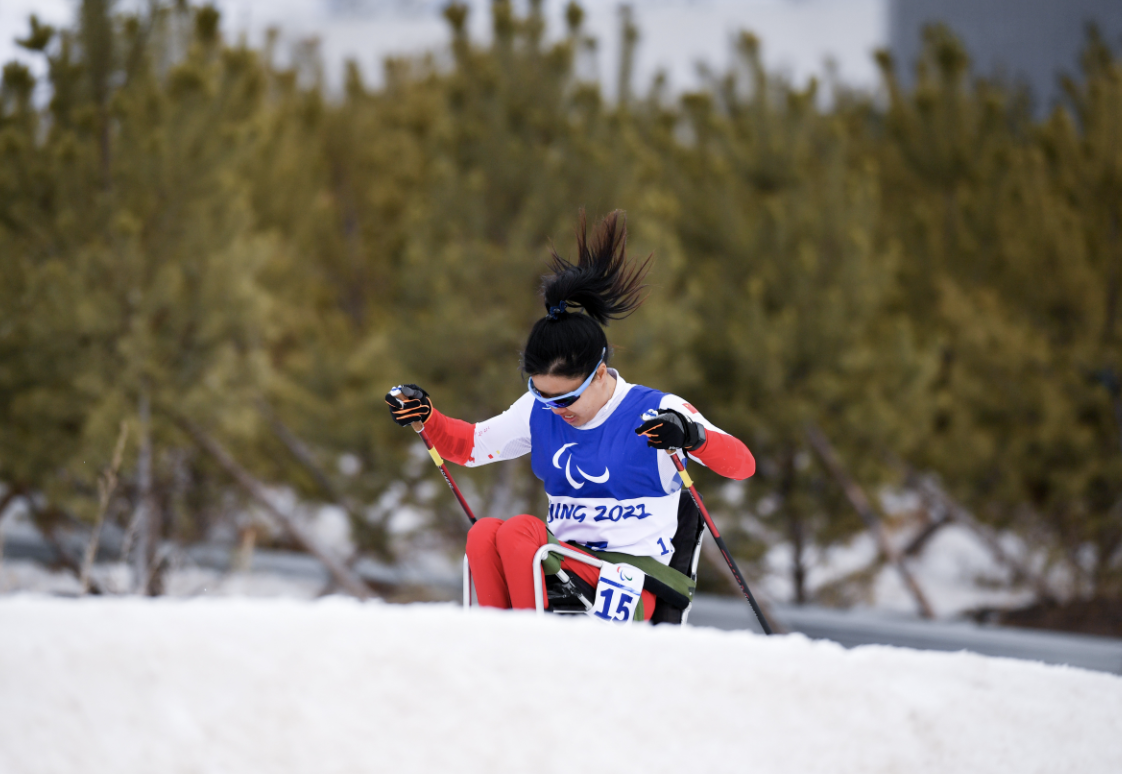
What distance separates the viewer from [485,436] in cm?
260

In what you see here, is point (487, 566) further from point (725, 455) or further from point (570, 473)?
point (725, 455)

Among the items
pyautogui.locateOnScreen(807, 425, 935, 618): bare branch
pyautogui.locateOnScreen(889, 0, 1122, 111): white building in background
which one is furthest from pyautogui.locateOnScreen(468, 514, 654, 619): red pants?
pyautogui.locateOnScreen(889, 0, 1122, 111): white building in background

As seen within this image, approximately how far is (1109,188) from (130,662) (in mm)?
6592

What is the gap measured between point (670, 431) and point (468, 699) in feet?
2.96

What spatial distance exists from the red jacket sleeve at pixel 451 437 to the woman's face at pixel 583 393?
33 centimetres

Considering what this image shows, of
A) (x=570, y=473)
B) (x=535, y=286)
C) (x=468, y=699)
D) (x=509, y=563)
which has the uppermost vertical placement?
(x=535, y=286)

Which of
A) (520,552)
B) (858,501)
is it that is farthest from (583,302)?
(858,501)

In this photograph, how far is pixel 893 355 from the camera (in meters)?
6.75

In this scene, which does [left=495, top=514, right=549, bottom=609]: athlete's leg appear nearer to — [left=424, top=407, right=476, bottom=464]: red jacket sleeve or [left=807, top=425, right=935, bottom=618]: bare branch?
[left=424, top=407, right=476, bottom=464]: red jacket sleeve

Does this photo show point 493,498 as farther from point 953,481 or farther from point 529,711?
point 529,711

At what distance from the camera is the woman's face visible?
2277 mm

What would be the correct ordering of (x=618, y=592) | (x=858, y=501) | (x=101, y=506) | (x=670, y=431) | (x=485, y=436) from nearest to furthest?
1. (x=670, y=431)
2. (x=618, y=592)
3. (x=485, y=436)
4. (x=101, y=506)
5. (x=858, y=501)

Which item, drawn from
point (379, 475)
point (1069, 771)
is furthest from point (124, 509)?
point (1069, 771)

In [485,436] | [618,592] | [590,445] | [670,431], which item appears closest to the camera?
[670,431]
